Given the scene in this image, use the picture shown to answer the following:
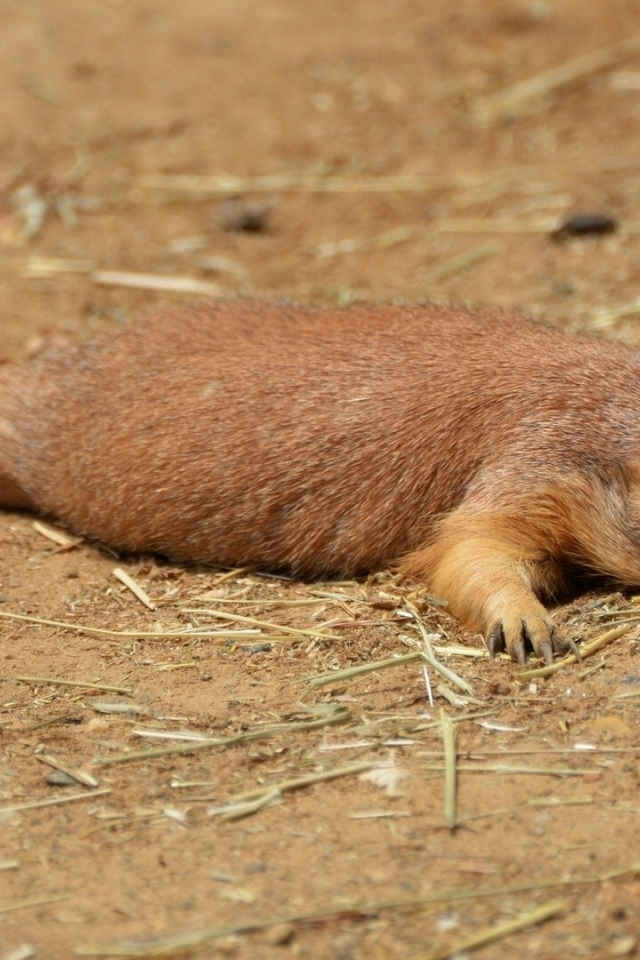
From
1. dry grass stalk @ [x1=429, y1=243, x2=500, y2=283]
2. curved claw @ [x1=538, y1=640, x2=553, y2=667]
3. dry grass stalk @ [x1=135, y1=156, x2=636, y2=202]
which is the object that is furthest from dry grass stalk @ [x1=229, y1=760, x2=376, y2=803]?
dry grass stalk @ [x1=135, y1=156, x2=636, y2=202]

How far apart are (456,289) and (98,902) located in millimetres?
5341

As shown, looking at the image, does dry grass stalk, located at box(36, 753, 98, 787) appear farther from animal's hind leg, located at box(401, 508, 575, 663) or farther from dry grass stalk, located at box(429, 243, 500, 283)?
dry grass stalk, located at box(429, 243, 500, 283)

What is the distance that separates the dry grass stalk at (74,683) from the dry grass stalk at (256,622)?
2.18ft

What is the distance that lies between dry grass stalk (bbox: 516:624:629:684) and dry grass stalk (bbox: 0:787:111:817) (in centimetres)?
148

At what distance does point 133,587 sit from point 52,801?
1693 mm

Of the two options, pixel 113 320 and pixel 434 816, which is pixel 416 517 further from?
pixel 113 320

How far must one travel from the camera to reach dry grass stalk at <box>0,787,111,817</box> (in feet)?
12.2

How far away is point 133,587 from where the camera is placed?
17.6 ft

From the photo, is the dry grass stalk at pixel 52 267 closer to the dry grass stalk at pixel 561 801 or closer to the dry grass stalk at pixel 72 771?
the dry grass stalk at pixel 72 771

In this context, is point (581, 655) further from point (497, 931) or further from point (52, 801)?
point (52, 801)

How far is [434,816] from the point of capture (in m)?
3.58

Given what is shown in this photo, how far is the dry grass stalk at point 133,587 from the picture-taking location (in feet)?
17.1

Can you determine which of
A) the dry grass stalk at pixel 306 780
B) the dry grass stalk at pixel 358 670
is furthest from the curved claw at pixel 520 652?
the dry grass stalk at pixel 306 780

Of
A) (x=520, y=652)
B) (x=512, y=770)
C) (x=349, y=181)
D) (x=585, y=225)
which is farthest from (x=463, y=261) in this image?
(x=512, y=770)
